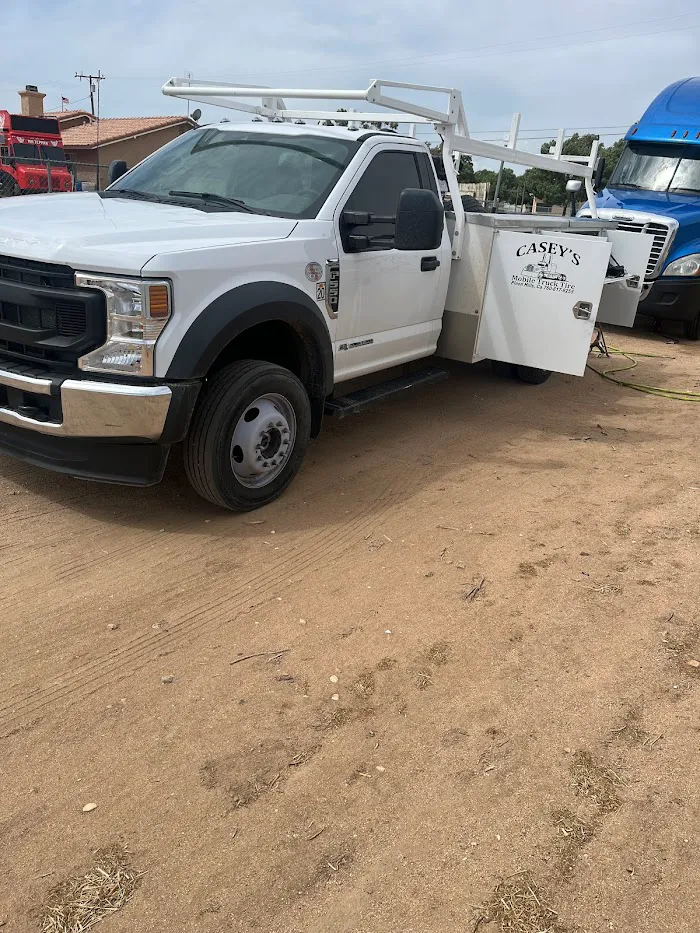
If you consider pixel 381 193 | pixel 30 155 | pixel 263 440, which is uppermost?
pixel 381 193

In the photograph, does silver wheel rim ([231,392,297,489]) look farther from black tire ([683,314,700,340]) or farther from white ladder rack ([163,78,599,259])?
black tire ([683,314,700,340])

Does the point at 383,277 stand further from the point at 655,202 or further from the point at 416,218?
the point at 655,202

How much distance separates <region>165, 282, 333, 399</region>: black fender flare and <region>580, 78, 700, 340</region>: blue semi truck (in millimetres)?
7435

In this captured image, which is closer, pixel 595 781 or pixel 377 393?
pixel 595 781

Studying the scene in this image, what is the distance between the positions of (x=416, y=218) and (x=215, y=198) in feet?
4.13

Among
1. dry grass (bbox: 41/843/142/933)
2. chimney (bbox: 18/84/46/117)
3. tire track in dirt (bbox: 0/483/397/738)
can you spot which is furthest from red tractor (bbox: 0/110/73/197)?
dry grass (bbox: 41/843/142/933)

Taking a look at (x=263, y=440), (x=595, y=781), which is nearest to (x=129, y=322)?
(x=263, y=440)

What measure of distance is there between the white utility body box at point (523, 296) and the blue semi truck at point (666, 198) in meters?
5.28

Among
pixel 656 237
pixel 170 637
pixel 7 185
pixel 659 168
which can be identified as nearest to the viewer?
pixel 170 637

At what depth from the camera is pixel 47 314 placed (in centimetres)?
382

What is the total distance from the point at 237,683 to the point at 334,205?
303 cm

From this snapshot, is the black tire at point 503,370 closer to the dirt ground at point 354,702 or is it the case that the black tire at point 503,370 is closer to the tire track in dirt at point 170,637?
the dirt ground at point 354,702

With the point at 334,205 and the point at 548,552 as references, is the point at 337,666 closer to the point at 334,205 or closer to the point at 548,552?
the point at 548,552

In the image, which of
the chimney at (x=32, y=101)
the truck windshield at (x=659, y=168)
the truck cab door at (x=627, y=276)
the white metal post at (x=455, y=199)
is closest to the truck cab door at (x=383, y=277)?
the white metal post at (x=455, y=199)
